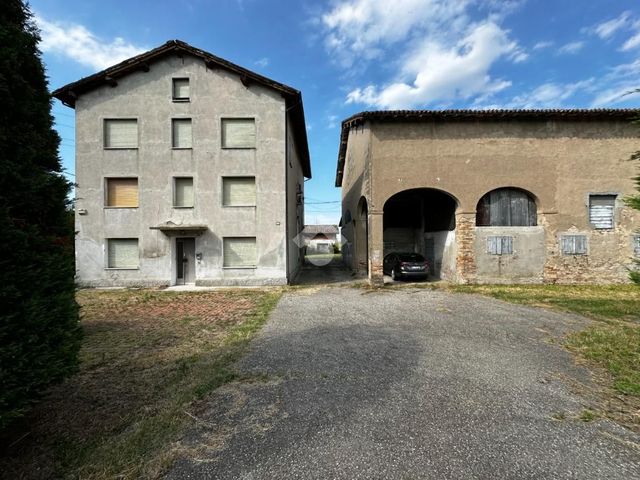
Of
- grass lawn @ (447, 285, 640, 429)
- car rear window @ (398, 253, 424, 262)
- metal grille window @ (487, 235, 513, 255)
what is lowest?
grass lawn @ (447, 285, 640, 429)

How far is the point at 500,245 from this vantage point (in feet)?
41.0

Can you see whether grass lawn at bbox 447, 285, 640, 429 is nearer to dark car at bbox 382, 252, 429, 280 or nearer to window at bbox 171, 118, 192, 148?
dark car at bbox 382, 252, 429, 280

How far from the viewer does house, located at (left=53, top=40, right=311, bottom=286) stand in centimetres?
1270

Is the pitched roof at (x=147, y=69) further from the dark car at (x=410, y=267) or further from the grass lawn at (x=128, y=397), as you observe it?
the grass lawn at (x=128, y=397)

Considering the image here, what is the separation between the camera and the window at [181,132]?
Result: 12977mm

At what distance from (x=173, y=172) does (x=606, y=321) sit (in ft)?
52.0

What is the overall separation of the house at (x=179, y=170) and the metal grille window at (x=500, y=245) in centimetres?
927

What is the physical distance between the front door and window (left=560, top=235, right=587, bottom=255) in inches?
663

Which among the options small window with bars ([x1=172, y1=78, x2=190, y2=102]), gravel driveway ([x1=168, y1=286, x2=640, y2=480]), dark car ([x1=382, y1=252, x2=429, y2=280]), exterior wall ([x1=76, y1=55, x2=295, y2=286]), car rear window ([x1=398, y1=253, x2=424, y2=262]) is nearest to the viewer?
gravel driveway ([x1=168, y1=286, x2=640, y2=480])

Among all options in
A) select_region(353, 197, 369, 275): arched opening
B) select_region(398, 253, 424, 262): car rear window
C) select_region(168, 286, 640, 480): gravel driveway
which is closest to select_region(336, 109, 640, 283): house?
select_region(398, 253, 424, 262): car rear window

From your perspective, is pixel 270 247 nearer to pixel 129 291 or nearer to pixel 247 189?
pixel 247 189

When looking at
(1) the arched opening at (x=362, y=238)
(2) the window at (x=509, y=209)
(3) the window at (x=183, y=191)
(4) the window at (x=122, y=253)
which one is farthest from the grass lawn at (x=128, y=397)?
(2) the window at (x=509, y=209)

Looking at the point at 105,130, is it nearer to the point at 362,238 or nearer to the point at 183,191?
the point at 183,191

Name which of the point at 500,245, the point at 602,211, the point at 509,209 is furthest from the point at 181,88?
the point at 602,211
